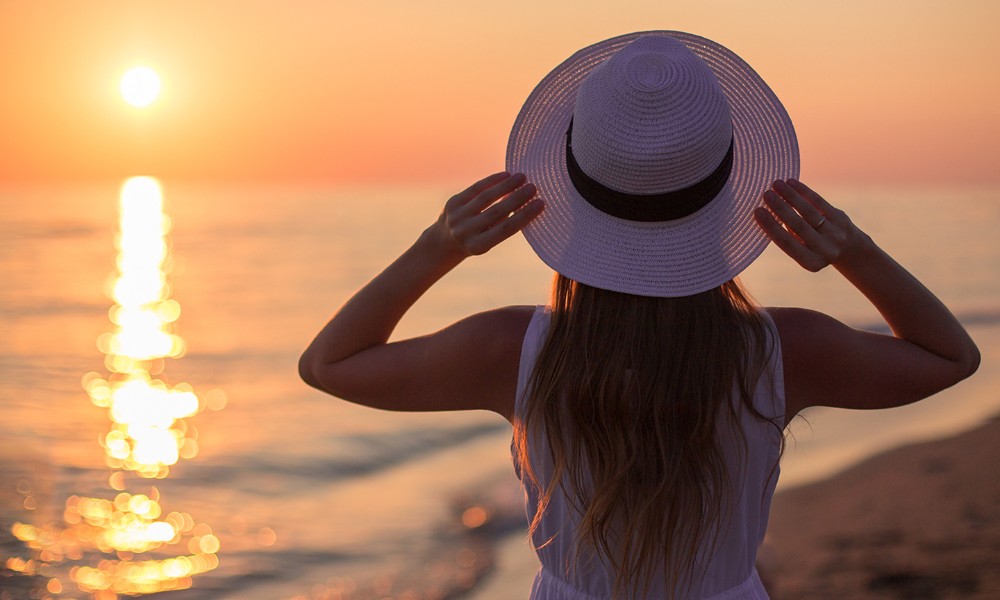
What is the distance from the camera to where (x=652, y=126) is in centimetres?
166

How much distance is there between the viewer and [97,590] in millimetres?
6270

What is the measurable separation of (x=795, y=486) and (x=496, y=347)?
693cm

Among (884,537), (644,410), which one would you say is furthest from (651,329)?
(884,537)

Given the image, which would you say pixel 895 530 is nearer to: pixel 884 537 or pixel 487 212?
pixel 884 537

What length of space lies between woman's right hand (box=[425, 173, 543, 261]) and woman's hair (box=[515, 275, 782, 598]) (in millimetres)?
190

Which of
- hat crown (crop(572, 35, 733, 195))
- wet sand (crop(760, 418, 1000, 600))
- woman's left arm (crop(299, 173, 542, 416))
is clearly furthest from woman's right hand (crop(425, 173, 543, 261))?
wet sand (crop(760, 418, 1000, 600))

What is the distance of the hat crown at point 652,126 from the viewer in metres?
1.66

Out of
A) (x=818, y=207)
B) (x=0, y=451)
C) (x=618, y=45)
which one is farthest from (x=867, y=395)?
(x=0, y=451)

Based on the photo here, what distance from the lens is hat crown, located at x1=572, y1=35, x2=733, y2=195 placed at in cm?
166

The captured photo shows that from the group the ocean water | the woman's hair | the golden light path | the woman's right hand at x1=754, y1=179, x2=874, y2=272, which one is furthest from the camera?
the ocean water

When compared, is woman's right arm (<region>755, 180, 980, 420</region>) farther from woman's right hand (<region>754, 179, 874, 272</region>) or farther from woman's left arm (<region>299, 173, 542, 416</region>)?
woman's left arm (<region>299, 173, 542, 416</region>)

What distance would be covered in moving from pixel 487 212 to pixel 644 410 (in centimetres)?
46

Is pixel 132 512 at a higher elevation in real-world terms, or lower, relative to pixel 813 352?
higher

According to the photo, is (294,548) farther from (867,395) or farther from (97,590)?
(867,395)
